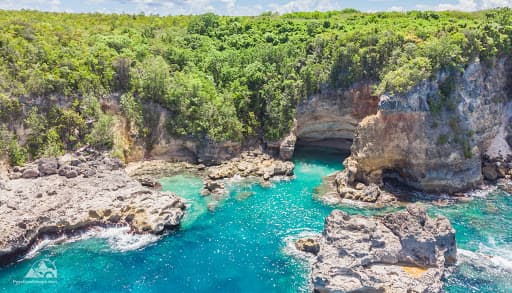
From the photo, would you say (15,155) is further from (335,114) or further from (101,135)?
(335,114)

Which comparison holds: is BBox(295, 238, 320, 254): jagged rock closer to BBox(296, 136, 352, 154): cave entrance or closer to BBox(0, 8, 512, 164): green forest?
BBox(0, 8, 512, 164): green forest

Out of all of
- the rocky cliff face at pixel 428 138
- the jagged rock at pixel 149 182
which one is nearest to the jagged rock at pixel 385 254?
the rocky cliff face at pixel 428 138

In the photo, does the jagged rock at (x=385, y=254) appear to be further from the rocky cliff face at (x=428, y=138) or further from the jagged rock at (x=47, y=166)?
the jagged rock at (x=47, y=166)

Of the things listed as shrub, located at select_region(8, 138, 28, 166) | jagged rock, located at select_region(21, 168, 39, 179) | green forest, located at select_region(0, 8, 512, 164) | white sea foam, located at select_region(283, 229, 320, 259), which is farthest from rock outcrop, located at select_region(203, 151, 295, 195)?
shrub, located at select_region(8, 138, 28, 166)

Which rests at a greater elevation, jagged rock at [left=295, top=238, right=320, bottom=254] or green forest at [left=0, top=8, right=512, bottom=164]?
green forest at [left=0, top=8, right=512, bottom=164]

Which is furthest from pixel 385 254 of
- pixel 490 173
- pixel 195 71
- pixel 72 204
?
pixel 195 71
